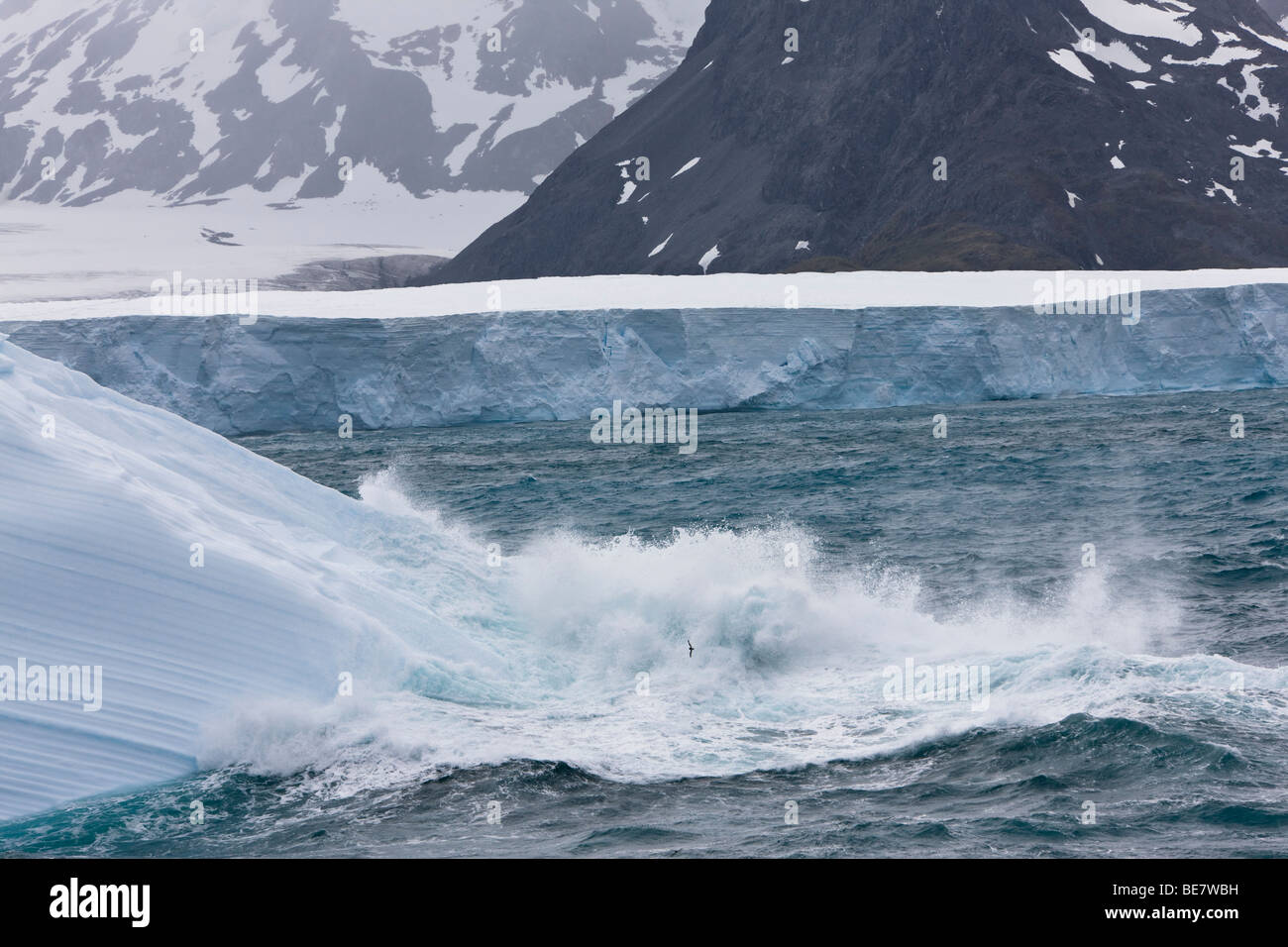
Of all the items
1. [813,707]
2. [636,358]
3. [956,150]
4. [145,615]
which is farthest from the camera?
[956,150]

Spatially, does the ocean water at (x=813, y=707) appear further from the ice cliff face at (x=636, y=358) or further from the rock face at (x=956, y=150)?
the rock face at (x=956, y=150)

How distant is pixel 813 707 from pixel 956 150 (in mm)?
91407

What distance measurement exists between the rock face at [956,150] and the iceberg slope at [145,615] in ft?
226

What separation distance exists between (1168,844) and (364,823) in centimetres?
422

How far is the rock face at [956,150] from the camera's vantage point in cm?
8525

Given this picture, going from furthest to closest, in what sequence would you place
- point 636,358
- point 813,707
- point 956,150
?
1. point 956,150
2. point 636,358
3. point 813,707

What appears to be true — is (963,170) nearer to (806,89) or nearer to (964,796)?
(806,89)

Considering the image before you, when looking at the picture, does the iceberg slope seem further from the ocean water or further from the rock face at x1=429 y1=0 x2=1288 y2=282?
the rock face at x1=429 y1=0 x2=1288 y2=282

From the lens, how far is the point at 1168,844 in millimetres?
7406

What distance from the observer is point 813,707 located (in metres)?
10.2

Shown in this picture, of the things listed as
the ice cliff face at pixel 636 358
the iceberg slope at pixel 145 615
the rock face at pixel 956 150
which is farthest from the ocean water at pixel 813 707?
the rock face at pixel 956 150

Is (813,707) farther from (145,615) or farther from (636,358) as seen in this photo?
(636,358)

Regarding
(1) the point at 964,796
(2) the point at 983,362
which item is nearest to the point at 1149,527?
(1) the point at 964,796

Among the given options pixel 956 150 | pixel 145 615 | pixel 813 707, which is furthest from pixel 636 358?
pixel 956 150
